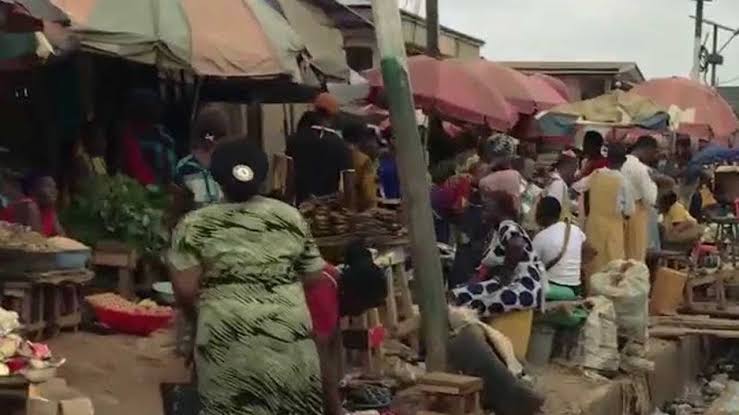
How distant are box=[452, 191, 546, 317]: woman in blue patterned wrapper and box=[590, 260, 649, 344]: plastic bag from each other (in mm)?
1459

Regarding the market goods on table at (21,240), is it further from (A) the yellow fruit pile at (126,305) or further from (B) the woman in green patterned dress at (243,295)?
(B) the woman in green patterned dress at (243,295)

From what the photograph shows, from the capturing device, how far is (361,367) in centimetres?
852

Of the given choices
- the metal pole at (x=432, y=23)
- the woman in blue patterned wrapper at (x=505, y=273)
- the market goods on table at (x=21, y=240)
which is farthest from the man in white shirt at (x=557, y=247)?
the metal pole at (x=432, y=23)

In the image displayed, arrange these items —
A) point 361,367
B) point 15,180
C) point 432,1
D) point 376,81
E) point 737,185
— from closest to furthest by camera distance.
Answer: point 361,367, point 15,180, point 376,81, point 432,1, point 737,185

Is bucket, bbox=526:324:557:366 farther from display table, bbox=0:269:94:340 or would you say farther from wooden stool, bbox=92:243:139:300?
display table, bbox=0:269:94:340

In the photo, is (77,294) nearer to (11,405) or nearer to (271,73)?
(271,73)

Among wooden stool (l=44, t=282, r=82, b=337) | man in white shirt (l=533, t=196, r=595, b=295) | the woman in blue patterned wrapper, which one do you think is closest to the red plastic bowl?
wooden stool (l=44, t=282, r=82, b=337)

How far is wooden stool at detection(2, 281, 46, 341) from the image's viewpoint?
27.1ft

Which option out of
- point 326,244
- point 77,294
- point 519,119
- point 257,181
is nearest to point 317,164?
point 326,244

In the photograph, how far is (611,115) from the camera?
62.6ft

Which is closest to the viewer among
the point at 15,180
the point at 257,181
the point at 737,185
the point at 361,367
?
the point at 257,181

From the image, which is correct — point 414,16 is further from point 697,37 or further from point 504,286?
point 697,37

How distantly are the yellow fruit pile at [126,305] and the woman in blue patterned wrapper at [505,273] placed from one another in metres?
2.02

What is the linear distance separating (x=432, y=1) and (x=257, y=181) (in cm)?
1163
